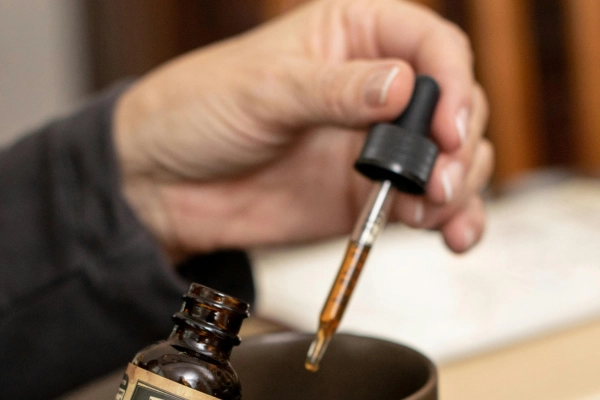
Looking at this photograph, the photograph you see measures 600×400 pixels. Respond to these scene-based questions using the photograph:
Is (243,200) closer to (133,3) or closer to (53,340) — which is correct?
(53,340)

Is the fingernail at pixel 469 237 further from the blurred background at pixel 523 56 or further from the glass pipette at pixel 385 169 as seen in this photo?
the blurred background at pixel 523 56

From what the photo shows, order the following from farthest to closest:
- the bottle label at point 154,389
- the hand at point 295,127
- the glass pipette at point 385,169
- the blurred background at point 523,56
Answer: the blurred background at point 523,56 → the hand at point 295,127 → the glass pipette at point 385,169 → the bottle label at point 154,389

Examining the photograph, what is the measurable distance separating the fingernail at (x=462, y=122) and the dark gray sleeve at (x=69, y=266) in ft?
0.86

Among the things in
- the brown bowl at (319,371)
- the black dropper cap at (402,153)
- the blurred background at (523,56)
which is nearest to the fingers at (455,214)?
the black dropper cap at (402,153)

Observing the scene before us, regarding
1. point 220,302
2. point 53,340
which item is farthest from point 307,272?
point 220,302

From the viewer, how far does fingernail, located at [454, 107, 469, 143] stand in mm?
468

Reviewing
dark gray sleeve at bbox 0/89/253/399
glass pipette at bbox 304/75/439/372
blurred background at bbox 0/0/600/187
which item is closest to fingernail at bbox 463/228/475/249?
glass pipette at bbox 304/75/439/372

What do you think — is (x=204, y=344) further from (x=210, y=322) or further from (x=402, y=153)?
(x=402, y=153)

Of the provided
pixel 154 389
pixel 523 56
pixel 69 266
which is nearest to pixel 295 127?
pixel 69 266

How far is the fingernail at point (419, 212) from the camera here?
0.53 metres

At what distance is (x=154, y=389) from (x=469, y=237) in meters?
0.34

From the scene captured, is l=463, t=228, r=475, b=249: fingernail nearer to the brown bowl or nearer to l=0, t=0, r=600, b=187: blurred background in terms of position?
A: the brown bowl

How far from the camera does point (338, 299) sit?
354 millimetres

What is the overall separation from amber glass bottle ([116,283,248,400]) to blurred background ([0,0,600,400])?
48 millimetres
